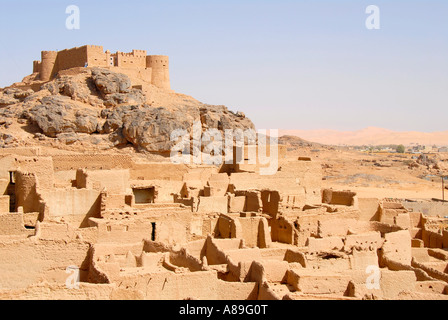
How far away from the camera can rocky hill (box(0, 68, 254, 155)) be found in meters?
37.9

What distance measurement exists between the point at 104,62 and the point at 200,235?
32.9m

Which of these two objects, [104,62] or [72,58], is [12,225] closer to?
[104,62]

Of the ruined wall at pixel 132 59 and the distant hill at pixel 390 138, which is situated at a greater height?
the ruined wall at pixel 132 59

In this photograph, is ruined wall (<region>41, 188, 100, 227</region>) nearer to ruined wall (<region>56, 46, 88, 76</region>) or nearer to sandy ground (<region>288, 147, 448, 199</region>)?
sandy ground (<region>288, 147, 448, 199</region>)

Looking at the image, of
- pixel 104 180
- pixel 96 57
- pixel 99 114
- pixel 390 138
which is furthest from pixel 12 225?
pixel 390 138

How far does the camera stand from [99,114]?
4106 centimetres

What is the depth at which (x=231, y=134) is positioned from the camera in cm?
4200

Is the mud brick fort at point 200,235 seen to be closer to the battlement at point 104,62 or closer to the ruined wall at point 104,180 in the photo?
the ruined wall at point 104,180

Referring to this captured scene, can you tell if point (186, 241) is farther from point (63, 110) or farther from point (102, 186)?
point (63, 110)

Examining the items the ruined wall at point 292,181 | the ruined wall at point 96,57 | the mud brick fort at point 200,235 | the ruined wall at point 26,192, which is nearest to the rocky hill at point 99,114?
the ruined wall at point 96,57

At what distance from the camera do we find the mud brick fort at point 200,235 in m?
12.8

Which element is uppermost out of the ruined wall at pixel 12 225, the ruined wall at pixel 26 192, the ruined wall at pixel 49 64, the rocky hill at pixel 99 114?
the ruined wall at pixel 49 64

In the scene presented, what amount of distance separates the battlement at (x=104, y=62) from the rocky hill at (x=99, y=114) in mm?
1970

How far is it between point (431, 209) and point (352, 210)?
16732mm
